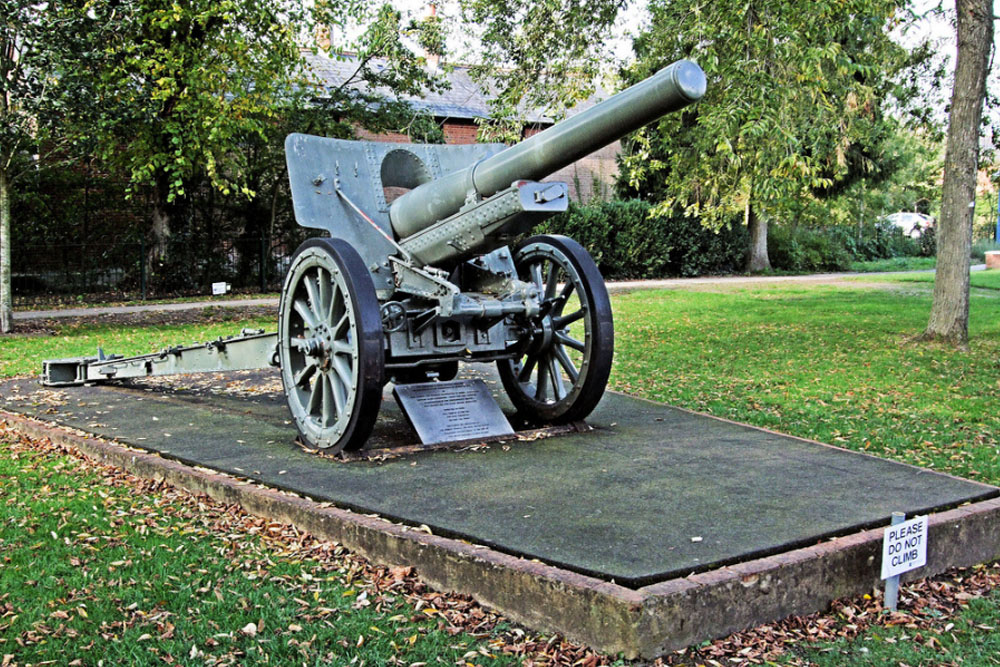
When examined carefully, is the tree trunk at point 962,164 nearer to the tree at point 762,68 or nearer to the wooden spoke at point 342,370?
the tree at point 762,68

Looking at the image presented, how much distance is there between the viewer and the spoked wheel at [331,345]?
6.48 meters

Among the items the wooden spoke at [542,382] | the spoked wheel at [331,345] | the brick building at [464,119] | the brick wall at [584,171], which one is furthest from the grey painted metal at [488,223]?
the brick wall at [584,171]

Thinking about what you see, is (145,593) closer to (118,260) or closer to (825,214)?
(118,260)

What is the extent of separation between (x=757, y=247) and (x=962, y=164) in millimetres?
19496

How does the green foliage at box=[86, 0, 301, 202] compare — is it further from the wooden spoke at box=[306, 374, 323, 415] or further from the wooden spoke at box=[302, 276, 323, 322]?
the wooden spoke at box=[306, 374, 323, 415]

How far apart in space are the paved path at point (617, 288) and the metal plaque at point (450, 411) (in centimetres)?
1268

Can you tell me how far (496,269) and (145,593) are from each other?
3853 millimetres

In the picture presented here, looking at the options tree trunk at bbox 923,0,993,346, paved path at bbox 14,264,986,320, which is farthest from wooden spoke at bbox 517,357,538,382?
paved path at bbox 14,264,986,320

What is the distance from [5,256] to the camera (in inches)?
616

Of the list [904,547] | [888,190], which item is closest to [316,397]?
[904,547]

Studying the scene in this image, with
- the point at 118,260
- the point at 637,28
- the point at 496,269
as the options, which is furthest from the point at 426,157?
the point at 118,260

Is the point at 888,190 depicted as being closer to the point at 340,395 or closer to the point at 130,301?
the point at 130,301

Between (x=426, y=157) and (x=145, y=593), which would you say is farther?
(x=426, y=157)

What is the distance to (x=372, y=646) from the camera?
4.15 metres
